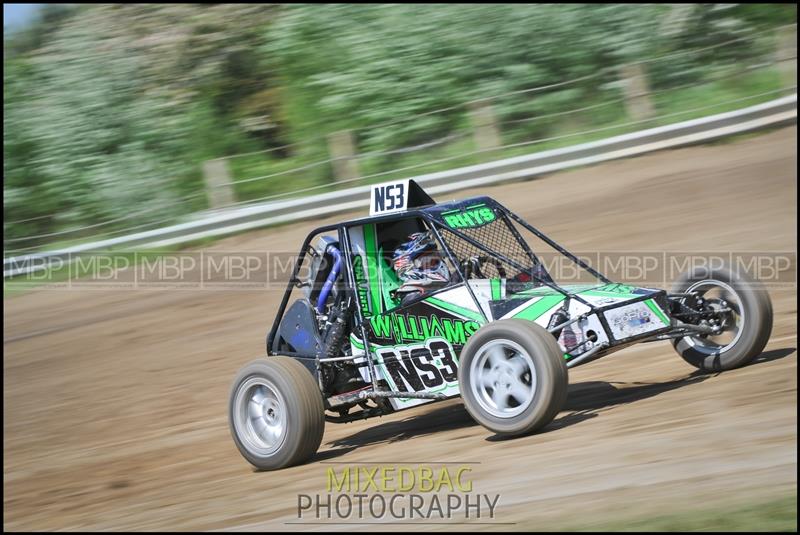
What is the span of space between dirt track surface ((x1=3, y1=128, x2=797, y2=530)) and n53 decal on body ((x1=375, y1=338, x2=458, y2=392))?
0.42 m

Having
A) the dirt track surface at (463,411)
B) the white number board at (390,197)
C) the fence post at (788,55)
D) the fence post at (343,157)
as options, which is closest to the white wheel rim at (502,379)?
the dirt track surface at (463,411)

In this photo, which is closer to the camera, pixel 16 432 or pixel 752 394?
pixel 752 394

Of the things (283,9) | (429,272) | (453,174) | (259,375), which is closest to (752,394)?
(429,272)

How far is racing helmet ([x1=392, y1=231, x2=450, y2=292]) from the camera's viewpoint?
23.8 feet

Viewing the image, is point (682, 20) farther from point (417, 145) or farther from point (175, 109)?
point (175, 109)

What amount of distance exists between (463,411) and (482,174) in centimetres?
693

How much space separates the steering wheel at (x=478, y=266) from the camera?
24.1 feet

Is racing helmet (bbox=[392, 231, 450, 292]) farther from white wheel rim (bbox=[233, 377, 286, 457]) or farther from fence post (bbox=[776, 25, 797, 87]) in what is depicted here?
fence post (bbox=[776, 25, 797, 87])

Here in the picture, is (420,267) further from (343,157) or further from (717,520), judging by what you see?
(343,157)

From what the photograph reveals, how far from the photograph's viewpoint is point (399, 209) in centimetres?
742

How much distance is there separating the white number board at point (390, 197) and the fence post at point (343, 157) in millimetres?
9130

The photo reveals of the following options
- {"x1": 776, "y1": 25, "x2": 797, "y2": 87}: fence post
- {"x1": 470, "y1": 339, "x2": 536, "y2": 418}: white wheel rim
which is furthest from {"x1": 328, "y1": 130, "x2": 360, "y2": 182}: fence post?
{"x1": 470, "y1": 339, "x2": 536, "y2": 418}: white wheel rim

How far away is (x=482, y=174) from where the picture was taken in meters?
14.8

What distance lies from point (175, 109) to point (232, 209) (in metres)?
4.76
